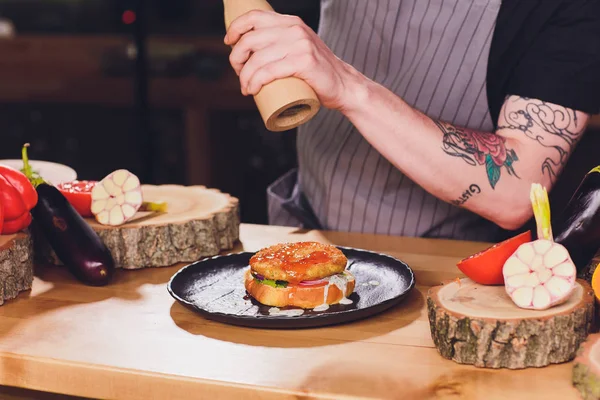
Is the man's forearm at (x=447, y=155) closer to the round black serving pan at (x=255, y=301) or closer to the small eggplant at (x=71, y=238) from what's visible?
the round black serving pan at (x=255, y=301)

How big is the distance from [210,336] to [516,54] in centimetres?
103

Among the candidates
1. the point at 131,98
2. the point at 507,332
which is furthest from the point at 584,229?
the point at 131,98

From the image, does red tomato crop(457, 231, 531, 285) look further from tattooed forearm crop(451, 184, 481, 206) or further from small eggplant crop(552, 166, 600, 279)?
tattooed forearm crop(451, 184, 481, 206)

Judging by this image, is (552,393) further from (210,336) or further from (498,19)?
(498,19)

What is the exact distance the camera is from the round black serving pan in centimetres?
136

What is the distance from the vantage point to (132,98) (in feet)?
13.9

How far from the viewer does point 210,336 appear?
136cm

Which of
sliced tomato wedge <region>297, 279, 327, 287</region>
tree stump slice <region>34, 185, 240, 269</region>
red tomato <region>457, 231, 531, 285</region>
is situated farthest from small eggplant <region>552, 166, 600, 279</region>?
tree stump slice <region>34, 185, 240, 269</region>

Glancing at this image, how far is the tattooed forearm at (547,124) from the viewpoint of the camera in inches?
72.2

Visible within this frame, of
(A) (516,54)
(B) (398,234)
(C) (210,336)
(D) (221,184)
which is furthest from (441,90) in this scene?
(D) (221,184)

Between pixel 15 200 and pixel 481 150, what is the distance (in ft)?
3.10

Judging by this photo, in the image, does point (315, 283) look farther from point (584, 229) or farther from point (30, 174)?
point (30, 174)

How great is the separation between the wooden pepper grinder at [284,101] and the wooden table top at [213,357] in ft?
1.20

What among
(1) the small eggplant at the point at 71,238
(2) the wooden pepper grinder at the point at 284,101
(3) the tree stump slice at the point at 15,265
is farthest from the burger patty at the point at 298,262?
(3) the tree stump slice at the point at 15,265
